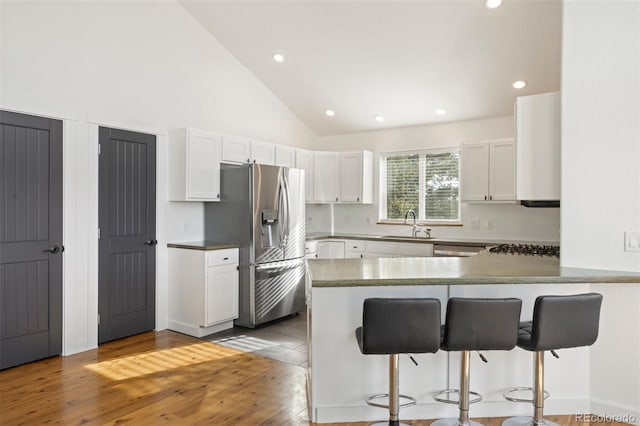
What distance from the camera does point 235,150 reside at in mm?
5043

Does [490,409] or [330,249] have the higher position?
[330,249]

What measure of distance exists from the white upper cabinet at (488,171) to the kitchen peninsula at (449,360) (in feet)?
8.24

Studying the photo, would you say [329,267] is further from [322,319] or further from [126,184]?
[126,184]

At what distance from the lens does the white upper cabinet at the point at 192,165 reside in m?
4.52

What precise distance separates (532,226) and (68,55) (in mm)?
5360

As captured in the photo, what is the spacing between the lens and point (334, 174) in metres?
6.42

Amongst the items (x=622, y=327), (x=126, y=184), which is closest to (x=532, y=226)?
(x=622, y=327)

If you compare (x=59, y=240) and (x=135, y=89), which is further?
(x=135, y=89)

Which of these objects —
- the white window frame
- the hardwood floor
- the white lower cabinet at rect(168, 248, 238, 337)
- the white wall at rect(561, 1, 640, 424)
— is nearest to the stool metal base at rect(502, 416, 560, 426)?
the hardwood floor

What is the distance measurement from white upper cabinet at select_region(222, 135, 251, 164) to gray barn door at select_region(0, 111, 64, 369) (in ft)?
5.54

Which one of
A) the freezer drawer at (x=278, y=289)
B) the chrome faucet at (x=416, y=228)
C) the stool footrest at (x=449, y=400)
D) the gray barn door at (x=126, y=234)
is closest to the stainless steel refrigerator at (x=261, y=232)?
the freezer drawer at (x=278, y=289)

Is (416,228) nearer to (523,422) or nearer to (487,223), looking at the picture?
(487,223)

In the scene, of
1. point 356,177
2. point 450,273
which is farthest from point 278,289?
point 450,273

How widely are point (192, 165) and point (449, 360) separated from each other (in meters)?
3.25
